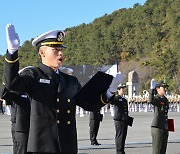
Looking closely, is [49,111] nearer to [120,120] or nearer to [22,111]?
[22,111]

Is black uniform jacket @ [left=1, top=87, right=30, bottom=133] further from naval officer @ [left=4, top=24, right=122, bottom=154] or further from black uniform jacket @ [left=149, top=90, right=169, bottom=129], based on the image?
black uniform jacket @ [left=149, top=90, right=169, bottom=129]

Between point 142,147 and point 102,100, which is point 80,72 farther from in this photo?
point 102,100

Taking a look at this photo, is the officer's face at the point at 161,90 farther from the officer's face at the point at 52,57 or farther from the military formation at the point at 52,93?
the officer's face at the point at 52,57

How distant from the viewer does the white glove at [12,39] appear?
354 centimetres

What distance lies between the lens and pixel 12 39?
3549 millimetres

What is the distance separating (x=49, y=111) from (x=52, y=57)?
16.7 inches

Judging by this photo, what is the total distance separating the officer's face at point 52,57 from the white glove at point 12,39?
38 cm

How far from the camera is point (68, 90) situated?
157 inches

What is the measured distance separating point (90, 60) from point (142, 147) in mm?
88402

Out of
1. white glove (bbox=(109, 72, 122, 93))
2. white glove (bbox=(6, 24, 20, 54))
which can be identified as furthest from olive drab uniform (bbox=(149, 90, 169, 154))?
white glove (bbox=(6, 24, 20, 54))

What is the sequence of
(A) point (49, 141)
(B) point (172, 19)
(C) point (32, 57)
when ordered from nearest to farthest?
(A) point (49, 141) → (B) point (172, 19) → (C) point (32, 57)

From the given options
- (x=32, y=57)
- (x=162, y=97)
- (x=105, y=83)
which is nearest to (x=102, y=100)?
(x=105, y=83)

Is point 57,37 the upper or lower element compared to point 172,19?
lower

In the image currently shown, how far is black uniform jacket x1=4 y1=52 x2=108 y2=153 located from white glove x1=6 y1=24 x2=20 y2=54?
0.27 metres
